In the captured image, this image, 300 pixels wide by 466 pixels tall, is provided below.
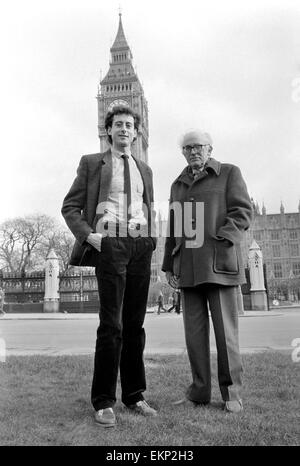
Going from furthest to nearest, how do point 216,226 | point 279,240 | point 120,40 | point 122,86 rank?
1. point 279,240
2. point 120,40
3. point 122,86
4. point 216,226

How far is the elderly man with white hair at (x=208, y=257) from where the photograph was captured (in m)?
3.22

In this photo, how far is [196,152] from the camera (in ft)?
11.3

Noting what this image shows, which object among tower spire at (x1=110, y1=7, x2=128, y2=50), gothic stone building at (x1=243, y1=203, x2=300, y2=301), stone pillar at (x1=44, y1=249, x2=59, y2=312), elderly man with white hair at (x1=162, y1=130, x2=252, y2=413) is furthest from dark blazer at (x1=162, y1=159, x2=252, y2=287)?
gothic stone building at (x1=243, y1=203, x2=300, y2=301)

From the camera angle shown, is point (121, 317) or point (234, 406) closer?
point (234, 406)

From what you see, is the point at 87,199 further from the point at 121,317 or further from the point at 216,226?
the point at 216,226

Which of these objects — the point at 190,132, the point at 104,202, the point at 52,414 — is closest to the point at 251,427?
the point at 52,414

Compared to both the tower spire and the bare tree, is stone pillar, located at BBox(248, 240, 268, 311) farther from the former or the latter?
the tower spire

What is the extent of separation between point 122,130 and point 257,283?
2087cm

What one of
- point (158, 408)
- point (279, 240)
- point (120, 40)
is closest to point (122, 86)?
point (120, 40)

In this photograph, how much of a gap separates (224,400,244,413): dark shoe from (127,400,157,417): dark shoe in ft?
1.70

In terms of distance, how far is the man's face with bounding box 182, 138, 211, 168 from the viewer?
3409 millimetres

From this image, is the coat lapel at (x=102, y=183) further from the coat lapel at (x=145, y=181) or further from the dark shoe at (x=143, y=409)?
the dark shoe at (x=143, y=409)

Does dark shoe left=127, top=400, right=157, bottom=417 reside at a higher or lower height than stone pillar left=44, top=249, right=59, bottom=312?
lower

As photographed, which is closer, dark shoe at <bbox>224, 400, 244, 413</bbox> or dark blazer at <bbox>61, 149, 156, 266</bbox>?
dark shoe at <bbox>224, 400, 244, 413</bbox>
